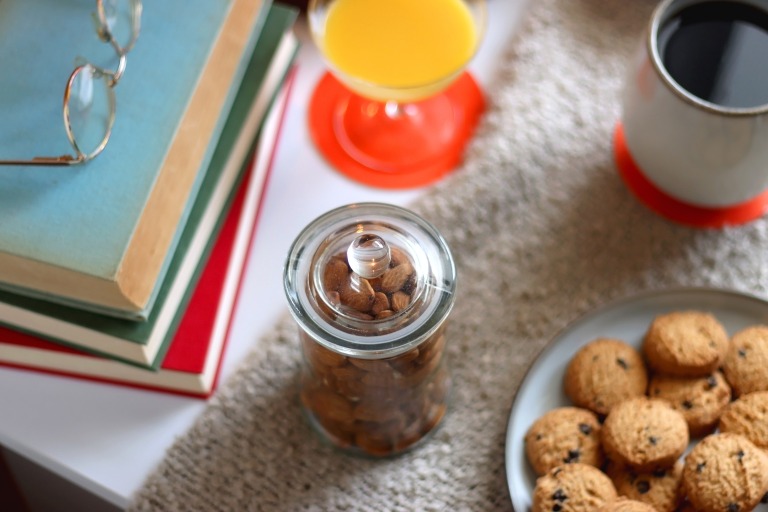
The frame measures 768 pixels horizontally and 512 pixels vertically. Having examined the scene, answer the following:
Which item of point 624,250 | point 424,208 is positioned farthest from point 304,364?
point 624,250

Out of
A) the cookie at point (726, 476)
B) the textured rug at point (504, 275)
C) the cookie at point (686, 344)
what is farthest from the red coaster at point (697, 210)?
the cookie at point (726, 476)

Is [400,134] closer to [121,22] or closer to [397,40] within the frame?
[397,40]

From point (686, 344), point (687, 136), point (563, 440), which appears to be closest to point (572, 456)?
point (563, 440)

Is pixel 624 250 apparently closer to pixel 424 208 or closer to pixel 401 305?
pixel 424 208

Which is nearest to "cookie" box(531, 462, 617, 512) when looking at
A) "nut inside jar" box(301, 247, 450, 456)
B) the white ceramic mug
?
"nut inside jar" box(301, 247, 450, 456)

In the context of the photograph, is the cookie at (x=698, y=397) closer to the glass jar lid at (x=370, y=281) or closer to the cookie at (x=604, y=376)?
the cookie at (x=604, y=376)
